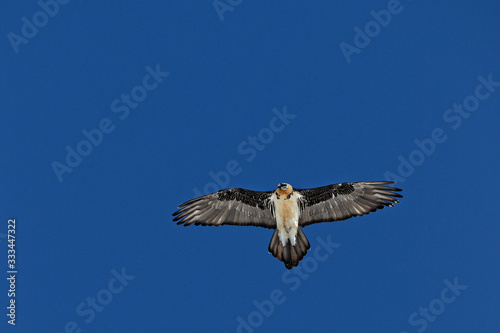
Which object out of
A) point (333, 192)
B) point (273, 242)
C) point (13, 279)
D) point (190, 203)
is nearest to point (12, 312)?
point (13, 279)

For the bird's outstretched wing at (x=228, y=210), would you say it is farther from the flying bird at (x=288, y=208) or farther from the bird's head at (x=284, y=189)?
the bird's head at (x=284, y=189)

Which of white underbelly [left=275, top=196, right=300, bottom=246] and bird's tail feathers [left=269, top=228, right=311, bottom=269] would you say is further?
white underbelly [left=275, top=196, right=300, bottom=246]

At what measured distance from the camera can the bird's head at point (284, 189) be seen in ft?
97.0

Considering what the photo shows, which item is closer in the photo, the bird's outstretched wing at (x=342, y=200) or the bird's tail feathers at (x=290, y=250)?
the bird's tail feathers at (x=290, y=250)

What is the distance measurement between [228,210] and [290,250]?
2.53 m

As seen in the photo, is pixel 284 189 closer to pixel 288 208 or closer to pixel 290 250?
pixel 288 208

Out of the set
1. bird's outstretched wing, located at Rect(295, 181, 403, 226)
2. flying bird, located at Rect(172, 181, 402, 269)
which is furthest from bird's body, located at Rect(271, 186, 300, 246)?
bird's outstretched wing, located at Rect(295, 181, 403, 226)

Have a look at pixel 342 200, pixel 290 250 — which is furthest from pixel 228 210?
pixel 342 200

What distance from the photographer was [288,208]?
29.8m

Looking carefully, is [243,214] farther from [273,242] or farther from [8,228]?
[8,228]

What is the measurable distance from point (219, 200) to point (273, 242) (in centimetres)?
230

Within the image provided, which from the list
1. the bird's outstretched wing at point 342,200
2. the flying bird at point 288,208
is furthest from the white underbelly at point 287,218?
the bird's outstretched wing at point 342,200

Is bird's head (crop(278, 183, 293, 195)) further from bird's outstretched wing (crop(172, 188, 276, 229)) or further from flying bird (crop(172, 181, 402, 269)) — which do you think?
bird's outstretched wing (crop(172, 188, 276, 229))

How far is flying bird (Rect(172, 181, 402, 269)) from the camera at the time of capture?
29500mm
